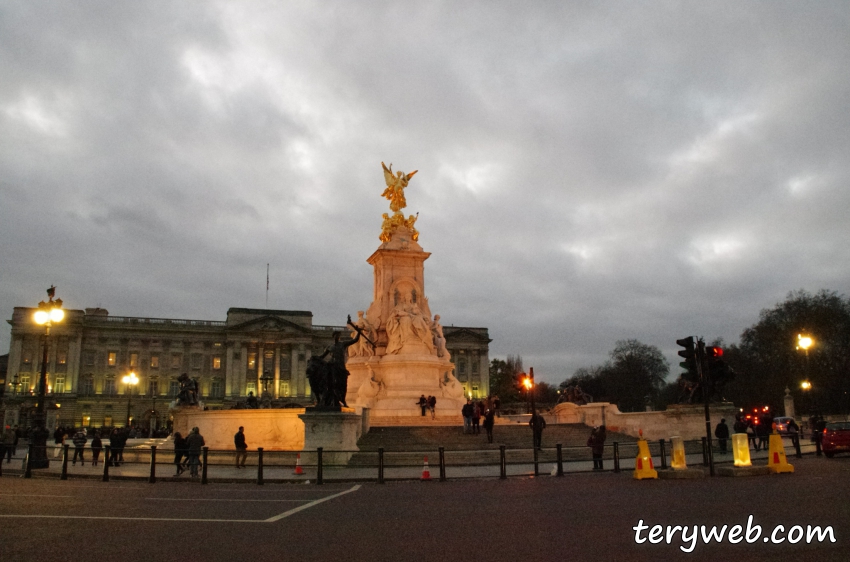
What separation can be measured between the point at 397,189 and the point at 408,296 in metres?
7.51

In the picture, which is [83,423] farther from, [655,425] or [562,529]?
[562,529]

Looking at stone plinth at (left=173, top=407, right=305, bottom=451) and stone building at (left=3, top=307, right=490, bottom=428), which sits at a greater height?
stone building at (left=3, top=307, right=490, bottom=428)

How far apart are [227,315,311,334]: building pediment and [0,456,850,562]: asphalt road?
9678 centimetres

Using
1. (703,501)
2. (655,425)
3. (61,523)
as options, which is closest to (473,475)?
(703,501)

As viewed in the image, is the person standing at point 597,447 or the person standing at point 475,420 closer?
the person standing at point 597,447

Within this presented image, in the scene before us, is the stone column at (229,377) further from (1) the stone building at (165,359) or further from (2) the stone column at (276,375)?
(2) the stone column at (276,375)

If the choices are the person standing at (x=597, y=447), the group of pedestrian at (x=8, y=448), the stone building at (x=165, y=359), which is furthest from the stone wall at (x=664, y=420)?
the stone building at (x=165, y=359)

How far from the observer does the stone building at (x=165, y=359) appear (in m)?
104

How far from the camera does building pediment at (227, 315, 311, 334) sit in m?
112

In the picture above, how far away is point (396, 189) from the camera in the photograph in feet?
146

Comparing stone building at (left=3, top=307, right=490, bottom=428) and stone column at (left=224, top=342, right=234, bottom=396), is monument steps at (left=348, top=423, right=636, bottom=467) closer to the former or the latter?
stone building at (left=3, top=307, right=490, bottom=428)

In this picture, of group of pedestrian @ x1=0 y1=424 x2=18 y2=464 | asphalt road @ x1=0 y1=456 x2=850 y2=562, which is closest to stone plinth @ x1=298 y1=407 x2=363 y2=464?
asphalt road @ x1=0 y1=456 x2=850 y2=562

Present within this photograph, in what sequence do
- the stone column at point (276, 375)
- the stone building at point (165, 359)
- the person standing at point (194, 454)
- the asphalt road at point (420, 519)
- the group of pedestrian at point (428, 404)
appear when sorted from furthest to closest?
the stone column at point (276, 375) → the stone building at point (165, 359) → the group of pedestrian at point (428, 404) → the person standing at point (194, 454) → the asphalt road at point (420, 519)

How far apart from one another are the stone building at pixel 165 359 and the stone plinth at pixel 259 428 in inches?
2811
